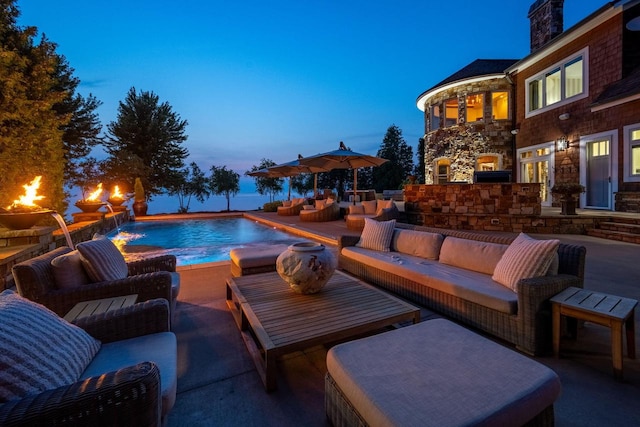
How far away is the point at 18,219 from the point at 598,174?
490 inches

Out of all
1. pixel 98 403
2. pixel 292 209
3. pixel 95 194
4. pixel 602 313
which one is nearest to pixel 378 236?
pixel 602 313

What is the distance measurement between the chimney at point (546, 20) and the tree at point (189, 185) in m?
16.2

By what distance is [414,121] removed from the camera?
44094 mm

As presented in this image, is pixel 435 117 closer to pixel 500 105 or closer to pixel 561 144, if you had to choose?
pixel 500 105

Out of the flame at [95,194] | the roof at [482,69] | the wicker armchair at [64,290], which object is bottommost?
the wicker armchair at [64,290]

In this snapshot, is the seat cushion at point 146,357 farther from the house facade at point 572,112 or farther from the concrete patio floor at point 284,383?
the house facade at point 572,112

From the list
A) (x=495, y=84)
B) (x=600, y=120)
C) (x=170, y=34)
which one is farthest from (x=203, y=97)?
(x=600, y=120)

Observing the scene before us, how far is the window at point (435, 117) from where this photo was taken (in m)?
13.4

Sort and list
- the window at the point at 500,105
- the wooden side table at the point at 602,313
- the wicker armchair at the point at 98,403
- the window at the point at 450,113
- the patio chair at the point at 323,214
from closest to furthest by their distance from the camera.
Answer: the wicker armchair at the point at 98,403 → the wooden side table at the point at 602,313 → the patio chair at the point at 323,214 → the window at the point at 500,105 → the window at the point at 450,113

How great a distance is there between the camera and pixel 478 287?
246cm

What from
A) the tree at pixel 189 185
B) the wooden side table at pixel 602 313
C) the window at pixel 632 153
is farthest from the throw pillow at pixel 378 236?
the tree at pixel 189 185

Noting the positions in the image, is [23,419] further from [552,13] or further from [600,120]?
[552,13]

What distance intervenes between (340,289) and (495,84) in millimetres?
12429

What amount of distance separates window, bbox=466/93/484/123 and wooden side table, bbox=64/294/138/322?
522 inches
